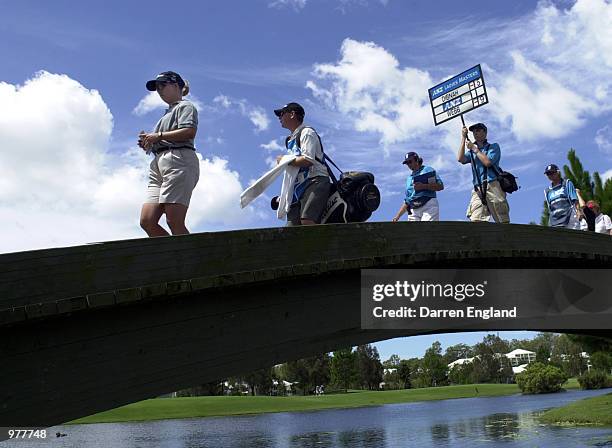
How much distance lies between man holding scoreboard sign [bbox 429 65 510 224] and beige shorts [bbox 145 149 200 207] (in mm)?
5833

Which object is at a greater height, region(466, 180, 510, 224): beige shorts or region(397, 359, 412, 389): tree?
region(466, 180, 510, 224): beige shorts

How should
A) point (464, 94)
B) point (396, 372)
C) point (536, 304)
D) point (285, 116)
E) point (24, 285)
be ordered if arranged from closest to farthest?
A: point (24, 285) → point (285, 116) → point (536, 304) → point (464, 94) → point (396, 372)

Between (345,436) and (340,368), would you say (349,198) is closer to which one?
(345,436)

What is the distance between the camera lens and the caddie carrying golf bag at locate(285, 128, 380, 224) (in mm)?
6859

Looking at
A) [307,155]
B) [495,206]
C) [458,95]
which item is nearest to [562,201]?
[495,206]

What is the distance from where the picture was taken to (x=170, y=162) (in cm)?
570

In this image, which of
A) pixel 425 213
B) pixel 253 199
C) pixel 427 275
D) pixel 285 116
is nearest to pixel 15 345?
pixel 253 199

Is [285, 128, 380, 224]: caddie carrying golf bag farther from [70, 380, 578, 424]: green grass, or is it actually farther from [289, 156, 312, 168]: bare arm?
[70, 380, 578, 424]: green grass

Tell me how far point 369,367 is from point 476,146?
337 ft

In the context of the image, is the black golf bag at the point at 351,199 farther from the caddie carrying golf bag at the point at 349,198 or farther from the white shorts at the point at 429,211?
the white shorts at the point at 429,211

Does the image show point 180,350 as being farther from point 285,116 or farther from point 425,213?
point 425,213

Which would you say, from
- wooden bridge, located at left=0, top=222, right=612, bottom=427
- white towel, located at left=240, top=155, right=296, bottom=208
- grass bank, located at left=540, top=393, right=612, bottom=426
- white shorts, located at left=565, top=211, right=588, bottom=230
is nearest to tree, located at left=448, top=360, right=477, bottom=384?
grass bank, located at left=540, top=393, right=612, bottom=426

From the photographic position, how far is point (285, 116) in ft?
22.6

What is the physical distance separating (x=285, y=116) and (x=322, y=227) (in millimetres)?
1502
